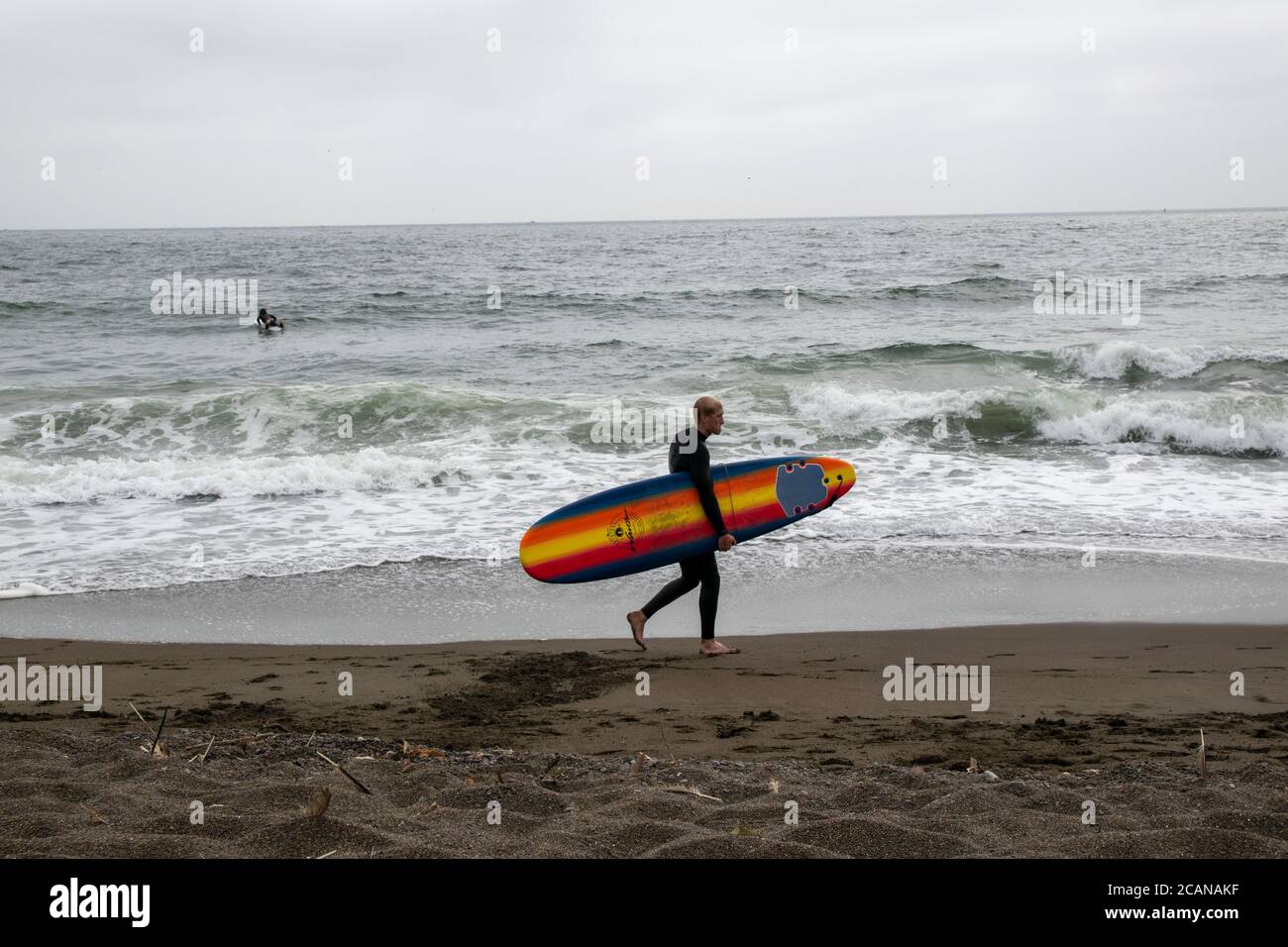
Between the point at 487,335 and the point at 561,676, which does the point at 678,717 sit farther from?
the point at 487,335

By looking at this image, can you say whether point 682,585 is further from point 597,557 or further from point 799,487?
point 799,487

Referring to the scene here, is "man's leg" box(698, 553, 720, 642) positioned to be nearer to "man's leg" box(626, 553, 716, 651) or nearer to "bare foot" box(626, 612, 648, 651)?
"man's leg" box(626, 553, 716, 651)

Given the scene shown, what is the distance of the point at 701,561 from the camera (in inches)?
244

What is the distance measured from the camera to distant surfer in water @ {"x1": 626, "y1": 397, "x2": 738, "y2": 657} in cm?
600

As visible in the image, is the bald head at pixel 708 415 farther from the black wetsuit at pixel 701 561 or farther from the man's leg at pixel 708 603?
the man's leg at pixel 708 603

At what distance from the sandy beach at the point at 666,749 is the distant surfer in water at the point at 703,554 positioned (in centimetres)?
17

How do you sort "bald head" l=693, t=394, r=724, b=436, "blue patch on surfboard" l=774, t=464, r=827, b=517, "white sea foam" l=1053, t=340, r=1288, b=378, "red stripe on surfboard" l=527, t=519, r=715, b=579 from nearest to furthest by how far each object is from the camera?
"bald head" l=693, t=394, r=724, b=436
"red stripe on surfboard" l=527, t=519, r=715, b=579
"blue patch on surfboard" l=774, t=464, r=827, b=517
"white sea foam" l=1053, t=340, r=1288, b=378

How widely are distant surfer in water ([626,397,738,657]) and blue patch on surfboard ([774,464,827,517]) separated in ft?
2.87

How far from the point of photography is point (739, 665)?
5.75 meters

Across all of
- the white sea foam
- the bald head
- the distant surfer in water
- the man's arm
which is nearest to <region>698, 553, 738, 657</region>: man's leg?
the distant surfer in water

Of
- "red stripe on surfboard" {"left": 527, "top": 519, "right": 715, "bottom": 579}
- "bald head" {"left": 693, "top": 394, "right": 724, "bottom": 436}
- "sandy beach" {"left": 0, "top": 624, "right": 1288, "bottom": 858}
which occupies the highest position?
"bald head" {"left": 693, "top": 394, "right": 724, "bottom": 436}

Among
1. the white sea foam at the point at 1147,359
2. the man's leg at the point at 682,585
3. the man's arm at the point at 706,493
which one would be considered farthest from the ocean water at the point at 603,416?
the man's arm at the point at 706,493

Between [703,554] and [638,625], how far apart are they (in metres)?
0.59
